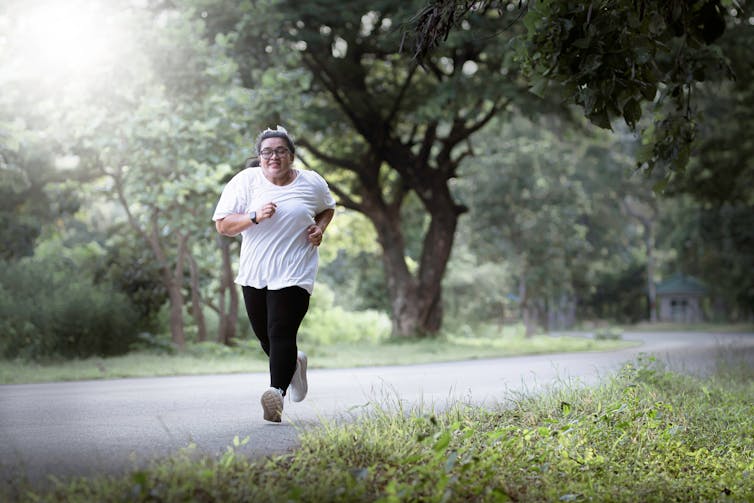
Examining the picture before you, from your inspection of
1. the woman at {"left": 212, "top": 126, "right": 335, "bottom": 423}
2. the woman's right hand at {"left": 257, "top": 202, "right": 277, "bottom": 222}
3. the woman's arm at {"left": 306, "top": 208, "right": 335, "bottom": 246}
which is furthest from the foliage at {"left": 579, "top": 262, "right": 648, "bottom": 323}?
the woman's right hand at {"left": 257, "top": 202, "right": 277, "bottom": 222}

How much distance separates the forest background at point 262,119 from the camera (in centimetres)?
791

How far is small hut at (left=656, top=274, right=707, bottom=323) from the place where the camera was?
6581 cm

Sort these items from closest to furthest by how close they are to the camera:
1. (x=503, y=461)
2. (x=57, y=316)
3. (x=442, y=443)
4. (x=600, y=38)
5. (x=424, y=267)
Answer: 1. (x=442, y=443)
2. (x=503, y=461)
3. (x=600, y=38)
4. (x=57, y=316)
5. (x=424, y=267)

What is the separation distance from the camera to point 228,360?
15.6 metres

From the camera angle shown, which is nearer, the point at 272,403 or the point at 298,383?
the point at 272,403

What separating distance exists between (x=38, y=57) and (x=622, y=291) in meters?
52.5

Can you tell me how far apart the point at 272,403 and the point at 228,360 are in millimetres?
9285

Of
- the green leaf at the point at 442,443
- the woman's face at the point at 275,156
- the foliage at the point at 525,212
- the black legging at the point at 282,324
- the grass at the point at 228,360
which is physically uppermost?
the foliage at the point at 525,212

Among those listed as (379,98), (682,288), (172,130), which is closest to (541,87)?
(172,130)

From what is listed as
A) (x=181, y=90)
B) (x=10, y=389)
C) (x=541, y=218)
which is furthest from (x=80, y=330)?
(x=541, y=218)

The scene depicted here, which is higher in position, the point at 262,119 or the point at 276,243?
the point at 262,119

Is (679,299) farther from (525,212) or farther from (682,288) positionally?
(525,212)

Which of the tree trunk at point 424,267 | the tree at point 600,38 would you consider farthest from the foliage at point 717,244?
the tree at point 600,38

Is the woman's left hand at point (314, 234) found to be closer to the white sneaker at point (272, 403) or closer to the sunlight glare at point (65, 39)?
the white sneaker at point (272, 403)
